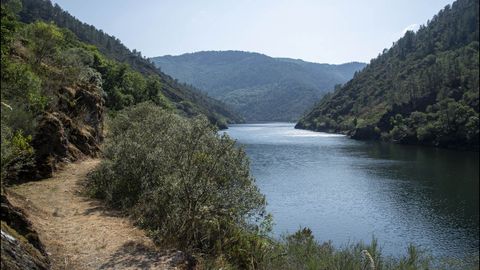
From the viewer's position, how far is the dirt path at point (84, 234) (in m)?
15.7

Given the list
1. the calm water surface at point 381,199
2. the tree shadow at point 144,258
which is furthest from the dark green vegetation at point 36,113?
the calm water surface at point 381,199

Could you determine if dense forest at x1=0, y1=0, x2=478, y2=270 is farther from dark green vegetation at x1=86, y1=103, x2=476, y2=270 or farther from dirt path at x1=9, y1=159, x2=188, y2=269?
dirt path at x1=9, y1=159, x2=188, y2=269

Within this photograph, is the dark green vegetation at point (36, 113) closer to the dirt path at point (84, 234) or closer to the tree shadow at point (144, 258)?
the dirt path at point (84, 234)

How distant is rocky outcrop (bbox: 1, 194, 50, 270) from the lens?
11.1m

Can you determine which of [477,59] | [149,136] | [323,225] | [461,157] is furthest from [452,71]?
[149,136]

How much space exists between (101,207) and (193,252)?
7698mm

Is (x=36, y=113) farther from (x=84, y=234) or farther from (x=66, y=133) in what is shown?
(x=84, y=234)

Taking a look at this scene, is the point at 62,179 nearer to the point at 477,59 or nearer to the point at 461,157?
the point at 461,157

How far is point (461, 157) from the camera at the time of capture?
107250 millimetres

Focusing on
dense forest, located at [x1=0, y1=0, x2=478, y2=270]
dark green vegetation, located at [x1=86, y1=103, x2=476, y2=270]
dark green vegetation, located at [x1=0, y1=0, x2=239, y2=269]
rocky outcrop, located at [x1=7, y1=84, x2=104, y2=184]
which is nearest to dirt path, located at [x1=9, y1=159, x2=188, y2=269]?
dense forest, located at [x1=0, y1=0, x2=478, y2=270]

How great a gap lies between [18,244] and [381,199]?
2184 inches

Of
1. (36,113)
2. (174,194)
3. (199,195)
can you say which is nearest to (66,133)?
(36,113)

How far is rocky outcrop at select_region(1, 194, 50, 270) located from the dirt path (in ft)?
4.05

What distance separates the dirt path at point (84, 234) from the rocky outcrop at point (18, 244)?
1235mm
